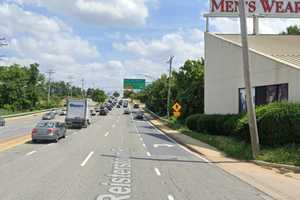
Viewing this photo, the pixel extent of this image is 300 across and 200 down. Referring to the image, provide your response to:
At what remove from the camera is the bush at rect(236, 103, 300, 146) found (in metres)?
23.3

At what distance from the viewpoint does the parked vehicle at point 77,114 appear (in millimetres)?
54531

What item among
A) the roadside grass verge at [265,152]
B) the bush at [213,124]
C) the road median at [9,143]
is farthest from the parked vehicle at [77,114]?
the roadside grass verge at [265,152]

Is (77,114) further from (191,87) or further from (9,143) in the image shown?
(9,143)

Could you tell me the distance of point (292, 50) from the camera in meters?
37.1

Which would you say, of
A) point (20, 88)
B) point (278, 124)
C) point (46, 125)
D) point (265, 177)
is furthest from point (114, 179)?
point (20, 88)

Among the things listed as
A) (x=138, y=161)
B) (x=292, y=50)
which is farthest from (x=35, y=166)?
(x=292, y=50)

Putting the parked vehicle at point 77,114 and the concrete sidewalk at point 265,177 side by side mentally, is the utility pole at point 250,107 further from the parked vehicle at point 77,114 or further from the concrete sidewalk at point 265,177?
the parked vehicle at point 77,114

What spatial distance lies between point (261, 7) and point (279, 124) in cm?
2155

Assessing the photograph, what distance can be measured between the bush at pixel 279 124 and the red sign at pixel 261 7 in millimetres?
18851

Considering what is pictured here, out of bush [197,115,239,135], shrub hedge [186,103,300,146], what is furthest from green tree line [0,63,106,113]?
shrub hedge [186,103,300,146]

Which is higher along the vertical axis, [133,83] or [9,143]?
[133,83]

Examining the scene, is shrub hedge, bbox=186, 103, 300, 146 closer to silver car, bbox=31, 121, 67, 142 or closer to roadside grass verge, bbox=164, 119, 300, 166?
roadside grass verge, bbox=164, 119, 300, 166

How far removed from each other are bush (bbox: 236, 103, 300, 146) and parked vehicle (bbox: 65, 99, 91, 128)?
106 ft

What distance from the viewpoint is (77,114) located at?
55.1m
